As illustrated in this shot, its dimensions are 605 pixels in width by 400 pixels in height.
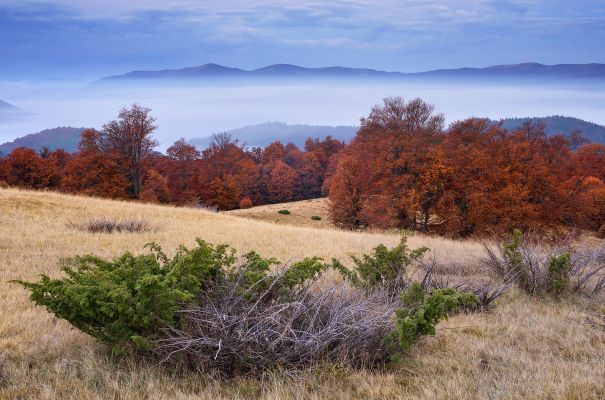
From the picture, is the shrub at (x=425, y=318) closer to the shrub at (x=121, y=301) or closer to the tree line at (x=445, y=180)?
the shrub at (x=121, y=301)

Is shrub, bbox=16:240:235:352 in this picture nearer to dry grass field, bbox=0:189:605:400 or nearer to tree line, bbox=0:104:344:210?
dry grass field, bbox=0:189:605:400

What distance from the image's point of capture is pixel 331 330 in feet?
14.1

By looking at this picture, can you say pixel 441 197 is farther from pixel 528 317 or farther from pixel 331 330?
pixel 331 330

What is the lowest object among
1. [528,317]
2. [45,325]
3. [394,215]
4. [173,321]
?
[394,215]

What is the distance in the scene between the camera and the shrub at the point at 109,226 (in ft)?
44.7

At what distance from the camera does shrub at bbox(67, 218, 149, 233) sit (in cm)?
1361

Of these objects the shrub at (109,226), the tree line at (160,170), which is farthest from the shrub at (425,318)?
the tree line at (160,170)

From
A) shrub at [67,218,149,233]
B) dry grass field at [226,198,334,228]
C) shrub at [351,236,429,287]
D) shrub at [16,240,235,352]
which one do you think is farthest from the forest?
shrub at [16,240,235,352]

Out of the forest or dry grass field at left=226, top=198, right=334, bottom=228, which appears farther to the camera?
dry grass field at left=226, top=198, right=334, bottom=228

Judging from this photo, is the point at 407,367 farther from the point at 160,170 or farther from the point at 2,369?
the point at 160,170

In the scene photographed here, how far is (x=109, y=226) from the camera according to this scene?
13852 mm

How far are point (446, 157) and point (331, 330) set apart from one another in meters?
29.2

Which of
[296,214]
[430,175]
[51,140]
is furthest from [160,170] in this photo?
[51,140]

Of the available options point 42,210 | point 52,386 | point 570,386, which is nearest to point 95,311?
point 52,386
